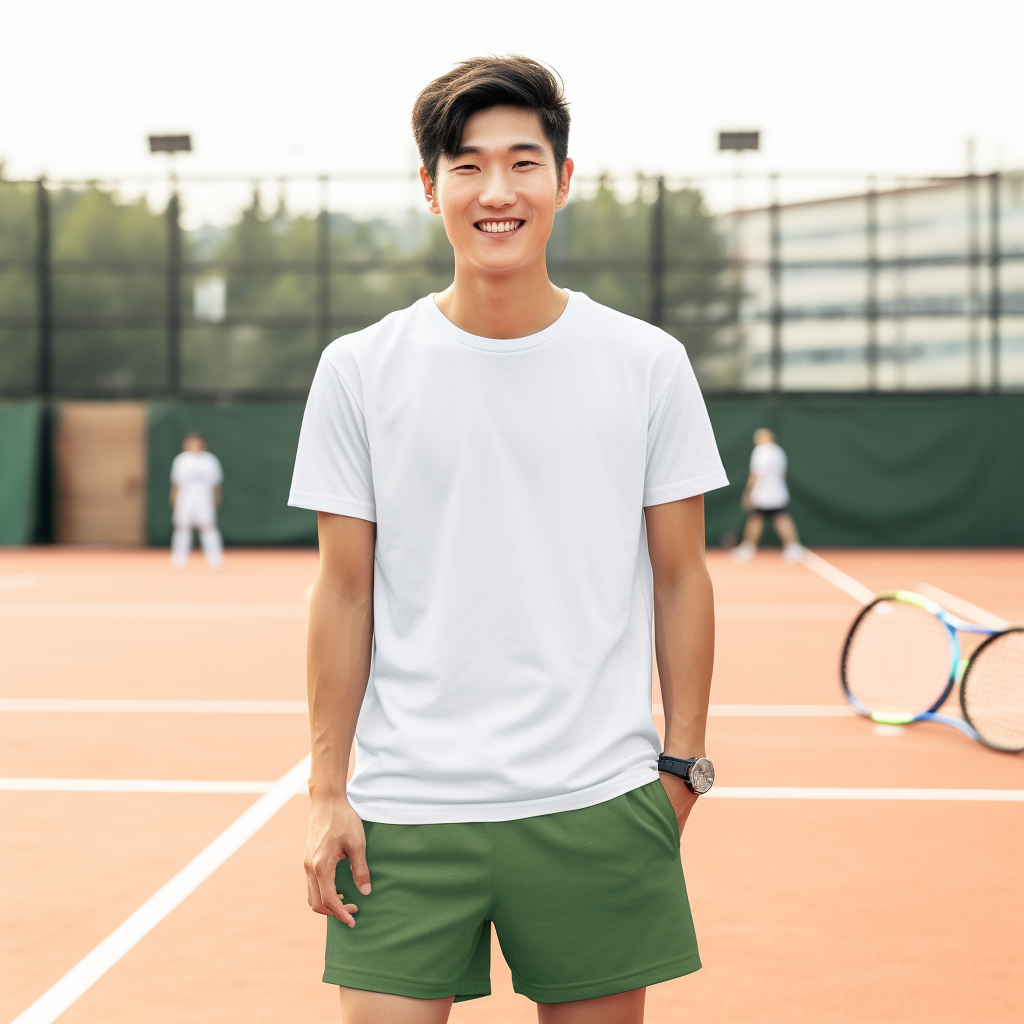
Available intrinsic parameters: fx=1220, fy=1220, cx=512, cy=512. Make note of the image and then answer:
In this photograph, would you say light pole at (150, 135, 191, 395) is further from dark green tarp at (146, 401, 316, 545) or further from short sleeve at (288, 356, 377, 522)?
short sleeve at (288, 356, 377, 522)

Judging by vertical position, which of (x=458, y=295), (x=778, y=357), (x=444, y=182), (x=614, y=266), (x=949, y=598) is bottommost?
(x=949, y=598)

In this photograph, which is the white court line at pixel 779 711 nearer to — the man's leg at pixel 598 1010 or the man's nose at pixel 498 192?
the man's leg at pixel 598 1010

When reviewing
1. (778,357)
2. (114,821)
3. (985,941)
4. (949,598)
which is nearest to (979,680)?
(985,941)

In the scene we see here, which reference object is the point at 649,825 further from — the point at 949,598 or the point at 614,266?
the point at 614,266

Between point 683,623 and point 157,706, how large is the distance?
542 centimetres

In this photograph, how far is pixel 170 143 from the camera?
64.2 ft

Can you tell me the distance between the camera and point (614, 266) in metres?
19.5

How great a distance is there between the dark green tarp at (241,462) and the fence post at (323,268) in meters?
1.44

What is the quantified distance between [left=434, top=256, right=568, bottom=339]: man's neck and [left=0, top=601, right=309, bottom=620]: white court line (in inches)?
346

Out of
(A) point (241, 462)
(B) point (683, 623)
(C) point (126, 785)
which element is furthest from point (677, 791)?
(A) point (241, 462)

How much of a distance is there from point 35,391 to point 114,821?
16815mm

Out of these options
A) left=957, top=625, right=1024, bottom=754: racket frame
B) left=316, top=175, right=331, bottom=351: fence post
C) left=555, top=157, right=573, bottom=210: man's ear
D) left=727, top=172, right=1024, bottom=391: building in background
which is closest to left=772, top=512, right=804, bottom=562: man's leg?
left=727, top=172, right=1024, bottom=391: building in background

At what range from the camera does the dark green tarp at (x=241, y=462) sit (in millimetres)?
19000

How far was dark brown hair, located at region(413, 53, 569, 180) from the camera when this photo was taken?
1617mm
